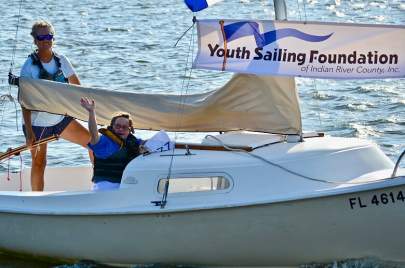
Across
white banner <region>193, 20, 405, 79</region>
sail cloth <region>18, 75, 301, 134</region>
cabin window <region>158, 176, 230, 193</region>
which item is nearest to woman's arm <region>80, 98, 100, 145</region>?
sail cloth <region>18, 75, 301, 134</region>

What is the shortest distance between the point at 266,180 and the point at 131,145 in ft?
4.18

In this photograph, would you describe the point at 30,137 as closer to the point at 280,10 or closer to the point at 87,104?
the point at 87,104

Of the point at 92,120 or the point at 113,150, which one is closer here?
the point at 92,120

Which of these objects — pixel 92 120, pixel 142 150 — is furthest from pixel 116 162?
pixel 92 120

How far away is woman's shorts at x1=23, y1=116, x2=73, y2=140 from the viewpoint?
36.5ft

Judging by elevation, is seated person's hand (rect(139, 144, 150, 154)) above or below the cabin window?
above

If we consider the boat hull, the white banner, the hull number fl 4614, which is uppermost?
the white banner

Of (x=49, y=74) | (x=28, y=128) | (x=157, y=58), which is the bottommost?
(x=157, y=58)

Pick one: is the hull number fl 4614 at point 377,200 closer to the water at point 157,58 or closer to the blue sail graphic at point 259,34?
the water at point 157,58

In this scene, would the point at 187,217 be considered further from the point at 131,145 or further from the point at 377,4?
the point at 377,4

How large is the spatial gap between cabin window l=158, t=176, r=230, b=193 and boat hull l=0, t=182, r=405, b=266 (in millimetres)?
261

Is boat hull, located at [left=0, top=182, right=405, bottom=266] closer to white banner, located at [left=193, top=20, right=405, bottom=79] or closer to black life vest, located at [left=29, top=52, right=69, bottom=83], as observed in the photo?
white banner, located at [left=193, top=20, right=405, bottom=79]

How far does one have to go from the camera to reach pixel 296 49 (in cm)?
981

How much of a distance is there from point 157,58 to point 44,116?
1111 centimetres
